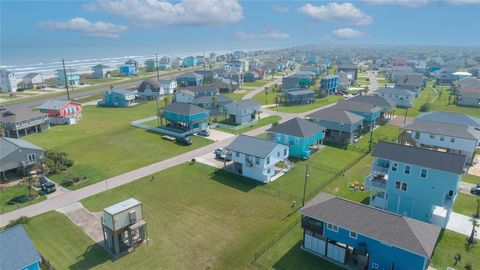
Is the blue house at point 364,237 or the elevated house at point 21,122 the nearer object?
the blue house at point 364,237

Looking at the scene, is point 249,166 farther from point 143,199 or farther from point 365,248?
point 365,248

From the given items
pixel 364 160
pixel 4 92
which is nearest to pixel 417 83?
pixel 364 160

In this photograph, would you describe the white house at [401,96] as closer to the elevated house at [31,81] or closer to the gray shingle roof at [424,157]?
the gray shingle roof at [424,157]

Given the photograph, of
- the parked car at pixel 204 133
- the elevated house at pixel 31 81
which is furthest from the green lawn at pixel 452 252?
the elevated house at pixel 31 81

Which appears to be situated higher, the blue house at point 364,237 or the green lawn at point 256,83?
the green lawn at point 256,83

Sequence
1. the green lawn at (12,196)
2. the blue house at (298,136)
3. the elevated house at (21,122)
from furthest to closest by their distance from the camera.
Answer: the elevated house at (21,122) < the blue house at (298,136) < the green lawn at (12,196)

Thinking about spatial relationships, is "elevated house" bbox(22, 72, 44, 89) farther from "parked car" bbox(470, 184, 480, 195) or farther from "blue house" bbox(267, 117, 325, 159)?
"parked car" bbox(470, 184, 480, 195)

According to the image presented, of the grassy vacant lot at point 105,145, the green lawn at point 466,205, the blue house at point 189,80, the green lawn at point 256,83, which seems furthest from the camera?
the green lawn at point 256,83
